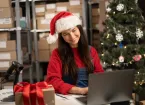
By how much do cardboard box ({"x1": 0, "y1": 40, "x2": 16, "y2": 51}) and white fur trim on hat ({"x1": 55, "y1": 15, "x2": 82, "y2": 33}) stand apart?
1.76m

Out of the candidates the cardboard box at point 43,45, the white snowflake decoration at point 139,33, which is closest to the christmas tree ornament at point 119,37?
the white snowflake decoration at point 139,33

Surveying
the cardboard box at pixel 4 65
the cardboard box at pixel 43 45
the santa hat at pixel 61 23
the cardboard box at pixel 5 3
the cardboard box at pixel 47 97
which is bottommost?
the cardboard box at pixel 4 65

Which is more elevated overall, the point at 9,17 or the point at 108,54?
the point at 9,17

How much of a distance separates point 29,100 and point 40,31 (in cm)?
285

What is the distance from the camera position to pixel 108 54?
322 cm

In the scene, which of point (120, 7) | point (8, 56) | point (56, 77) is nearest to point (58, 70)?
point (56, 77)

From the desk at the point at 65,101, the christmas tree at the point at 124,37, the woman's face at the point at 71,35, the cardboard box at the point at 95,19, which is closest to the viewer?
the desk at the point at 65,101

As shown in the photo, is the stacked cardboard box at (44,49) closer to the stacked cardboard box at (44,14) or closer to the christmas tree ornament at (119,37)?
the stacked cardboard box at (44,14)

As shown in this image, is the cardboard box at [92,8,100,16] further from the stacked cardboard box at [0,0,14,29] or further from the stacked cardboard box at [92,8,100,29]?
the stacked cardboard box at [0,0,14,29]

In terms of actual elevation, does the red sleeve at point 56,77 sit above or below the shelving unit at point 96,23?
below

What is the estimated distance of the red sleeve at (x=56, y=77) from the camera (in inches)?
68.3

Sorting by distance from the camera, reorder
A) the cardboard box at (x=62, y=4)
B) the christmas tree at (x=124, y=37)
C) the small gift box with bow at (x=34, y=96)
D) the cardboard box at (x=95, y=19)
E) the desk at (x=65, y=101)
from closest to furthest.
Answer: the small gift box with bow at (x=34, y=96) → the desk at (x=65, y=101) → the christmas tree at (x=124, y=37) → the cardboard box at (x=62, y=4) → the cardboard box at (x=95, y=19)

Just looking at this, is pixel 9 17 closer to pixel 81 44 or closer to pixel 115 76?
pixel 81 44

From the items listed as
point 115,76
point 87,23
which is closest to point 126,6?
point 87,23
